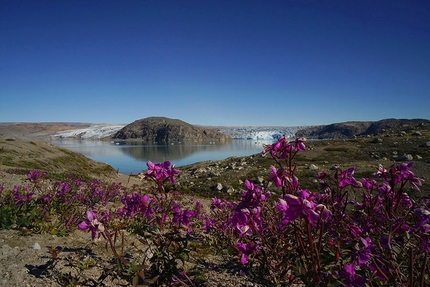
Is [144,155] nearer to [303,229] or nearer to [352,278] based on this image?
[303,229]

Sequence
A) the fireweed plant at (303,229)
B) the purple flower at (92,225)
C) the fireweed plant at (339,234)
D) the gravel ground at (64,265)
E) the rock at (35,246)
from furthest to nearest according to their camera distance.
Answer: the rock at (35,246) → the gravel ground at (64,265) → the purple flower at (92,225) → the fireweed plant at (303,229) → the fireweed plant at (339,234)

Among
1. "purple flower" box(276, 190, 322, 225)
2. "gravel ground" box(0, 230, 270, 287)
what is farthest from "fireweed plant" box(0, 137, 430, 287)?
"gravel ground" box(0, 230, 270, 287)

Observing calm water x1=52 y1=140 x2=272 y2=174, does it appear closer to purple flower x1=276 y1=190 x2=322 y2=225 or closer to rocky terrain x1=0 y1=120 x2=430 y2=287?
rocky terrain x1=0 y1=120 x2=430 y2=287

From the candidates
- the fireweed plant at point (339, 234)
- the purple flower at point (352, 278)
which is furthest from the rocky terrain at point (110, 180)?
the purple flower at point (352, 278)

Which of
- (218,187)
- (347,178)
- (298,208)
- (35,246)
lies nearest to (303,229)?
(347,178)

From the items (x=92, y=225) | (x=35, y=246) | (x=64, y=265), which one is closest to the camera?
(x=92, y=225)

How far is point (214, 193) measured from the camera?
15.9 meters

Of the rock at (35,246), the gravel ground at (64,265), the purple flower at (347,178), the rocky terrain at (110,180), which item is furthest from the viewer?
the rock at (35,246)

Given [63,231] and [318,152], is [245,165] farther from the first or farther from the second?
[63,231]

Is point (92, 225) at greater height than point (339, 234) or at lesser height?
greater

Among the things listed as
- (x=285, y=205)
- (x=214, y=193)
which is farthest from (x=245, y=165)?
(x=285, y=205)

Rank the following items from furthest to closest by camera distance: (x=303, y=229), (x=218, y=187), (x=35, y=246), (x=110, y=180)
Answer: (x=110, y=180) → (x=218, y=187) → (x=35, y=246) → (x=303, y=229)

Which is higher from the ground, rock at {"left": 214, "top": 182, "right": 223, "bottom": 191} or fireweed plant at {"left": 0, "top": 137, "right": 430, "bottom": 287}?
fireweed plant at {"left": 0, "top": 137, "right": 430, "bottom": 287}

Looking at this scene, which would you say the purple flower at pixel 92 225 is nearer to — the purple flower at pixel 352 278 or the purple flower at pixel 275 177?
the purple flower at pixel 275 177
